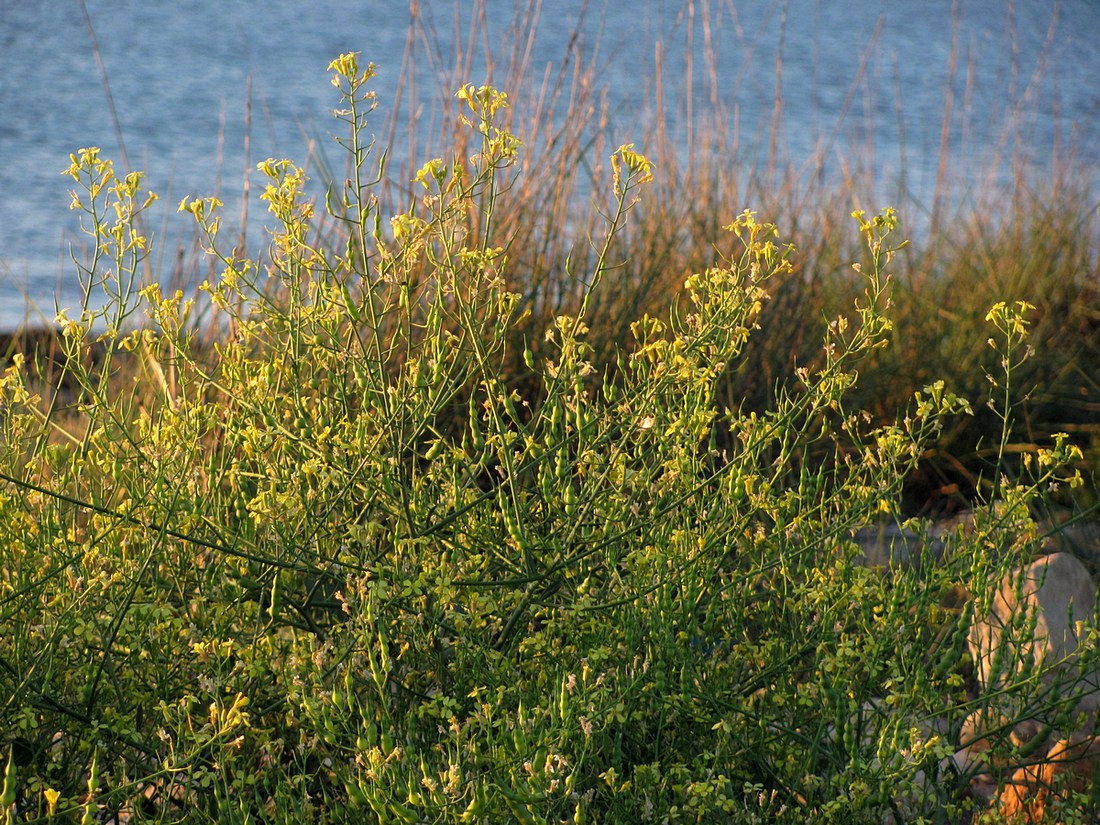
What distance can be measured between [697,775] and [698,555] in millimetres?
298

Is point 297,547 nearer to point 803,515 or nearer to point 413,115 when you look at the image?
point 803,515

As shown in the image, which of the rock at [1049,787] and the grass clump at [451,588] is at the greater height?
the grass clump at [451,588]

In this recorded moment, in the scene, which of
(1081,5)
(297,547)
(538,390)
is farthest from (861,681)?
(1081,5)

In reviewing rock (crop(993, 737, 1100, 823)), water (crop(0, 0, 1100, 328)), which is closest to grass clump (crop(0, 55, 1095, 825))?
rock (crop(993, 737, 1100, 823))

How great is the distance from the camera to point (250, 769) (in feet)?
6.10

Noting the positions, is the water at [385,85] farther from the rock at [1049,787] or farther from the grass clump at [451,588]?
the rock at [1049,787]

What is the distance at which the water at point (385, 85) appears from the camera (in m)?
5.97

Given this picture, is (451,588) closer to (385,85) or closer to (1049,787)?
(1049,787)

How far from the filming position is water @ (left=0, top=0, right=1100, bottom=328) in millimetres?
5973

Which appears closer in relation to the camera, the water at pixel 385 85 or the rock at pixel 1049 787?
the rock at pixel 1049 787

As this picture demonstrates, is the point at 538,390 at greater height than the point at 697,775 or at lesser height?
lesser

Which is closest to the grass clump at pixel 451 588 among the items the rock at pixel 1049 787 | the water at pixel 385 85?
the rock at pixel 1049 787

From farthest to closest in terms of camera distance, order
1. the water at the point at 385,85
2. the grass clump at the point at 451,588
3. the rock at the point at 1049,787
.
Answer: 1. the water at the point at 385,85
2. the rock at the point at 1049,787
3. the grass clump at the point at 451,588

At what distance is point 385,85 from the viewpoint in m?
16.8
